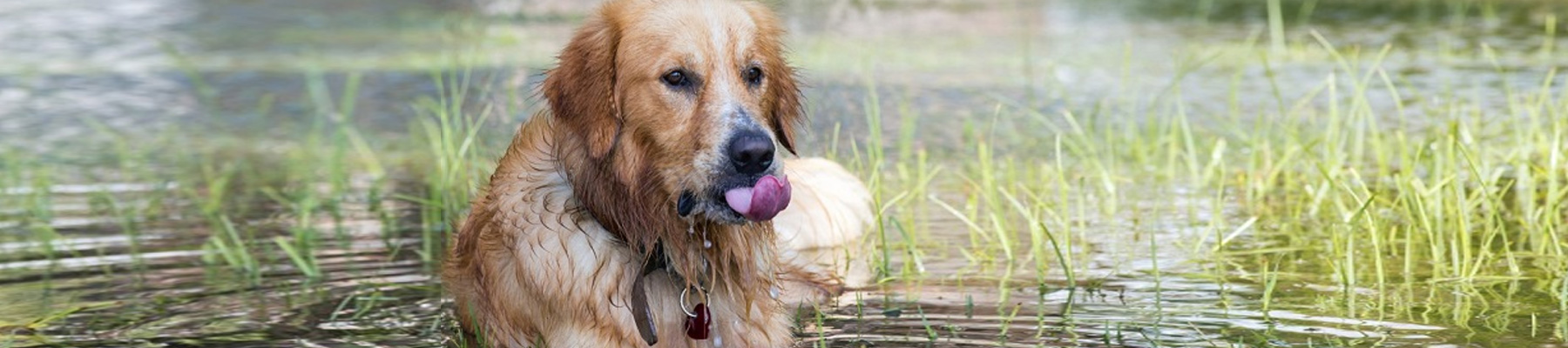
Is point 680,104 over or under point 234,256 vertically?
over

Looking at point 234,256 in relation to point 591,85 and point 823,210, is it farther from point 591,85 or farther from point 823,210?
point 591,85

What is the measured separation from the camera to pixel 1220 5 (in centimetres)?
1767

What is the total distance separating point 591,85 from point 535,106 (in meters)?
4.84

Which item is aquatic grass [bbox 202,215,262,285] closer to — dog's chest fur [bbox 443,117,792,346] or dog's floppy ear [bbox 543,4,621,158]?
dog's chest fur [bbox 443,117,792,346]

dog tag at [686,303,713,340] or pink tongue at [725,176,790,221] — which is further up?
pink tongue at [725,176,790,221]

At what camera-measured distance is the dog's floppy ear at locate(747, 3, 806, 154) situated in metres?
4.16

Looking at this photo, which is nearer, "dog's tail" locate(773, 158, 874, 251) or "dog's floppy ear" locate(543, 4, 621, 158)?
"dog's floppy ear" locate(543, 4, 621, 158)

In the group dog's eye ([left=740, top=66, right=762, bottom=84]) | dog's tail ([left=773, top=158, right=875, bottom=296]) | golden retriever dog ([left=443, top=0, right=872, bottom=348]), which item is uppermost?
dog's eye ([left=740, top=66, right=762, bottom=84])

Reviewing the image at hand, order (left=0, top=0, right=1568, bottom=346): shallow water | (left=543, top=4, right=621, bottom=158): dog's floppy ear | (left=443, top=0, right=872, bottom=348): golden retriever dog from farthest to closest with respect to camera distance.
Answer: (left=0, top=0, right=1568, bottom=346): shallow water → (left=543, top=4, right=621, bottom=158): dog's floppy ear → (left=443, top=0, right=872, bottom=348): golden retriever dog

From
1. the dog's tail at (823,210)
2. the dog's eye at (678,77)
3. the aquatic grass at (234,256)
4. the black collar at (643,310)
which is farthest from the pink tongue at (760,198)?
the aquatic grass at (234,256)

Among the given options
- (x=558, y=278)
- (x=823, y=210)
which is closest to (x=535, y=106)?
(x=823, y=210)

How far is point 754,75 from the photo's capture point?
4102mm

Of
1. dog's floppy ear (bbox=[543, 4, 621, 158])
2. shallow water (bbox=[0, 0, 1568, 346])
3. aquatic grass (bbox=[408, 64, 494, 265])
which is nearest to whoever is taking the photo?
dog's floppy ear (bbox=[543, 4, 621, 158])

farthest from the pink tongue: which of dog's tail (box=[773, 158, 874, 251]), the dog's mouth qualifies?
dog's tail (box=[773, 158, 874, 251])
